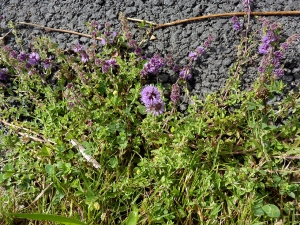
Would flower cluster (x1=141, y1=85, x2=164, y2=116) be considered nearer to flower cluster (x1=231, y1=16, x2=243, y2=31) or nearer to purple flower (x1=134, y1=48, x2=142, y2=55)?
purple flower (x1=134, y1=48, x2=142, y2=55)

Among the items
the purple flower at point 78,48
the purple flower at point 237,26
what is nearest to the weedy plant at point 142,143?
the purple flower at point 78,48

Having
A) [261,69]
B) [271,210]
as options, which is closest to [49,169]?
[271,210]

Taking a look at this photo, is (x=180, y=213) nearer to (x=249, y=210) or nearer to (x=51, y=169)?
(x=249, y=210)

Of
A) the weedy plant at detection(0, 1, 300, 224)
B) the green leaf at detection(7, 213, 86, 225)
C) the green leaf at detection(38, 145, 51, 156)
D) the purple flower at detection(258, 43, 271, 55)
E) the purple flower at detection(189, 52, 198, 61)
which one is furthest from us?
the purple flower at detection(189, 52, 198, 61)

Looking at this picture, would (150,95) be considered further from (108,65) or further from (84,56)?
(84,56)

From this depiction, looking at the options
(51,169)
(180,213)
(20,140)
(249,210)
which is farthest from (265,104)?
(20,140)

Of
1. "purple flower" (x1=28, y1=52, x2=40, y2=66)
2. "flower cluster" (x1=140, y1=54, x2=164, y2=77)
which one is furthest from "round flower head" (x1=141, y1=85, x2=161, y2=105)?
"purple flower" (x1=28, y1=52, x2=40, y2=66)
